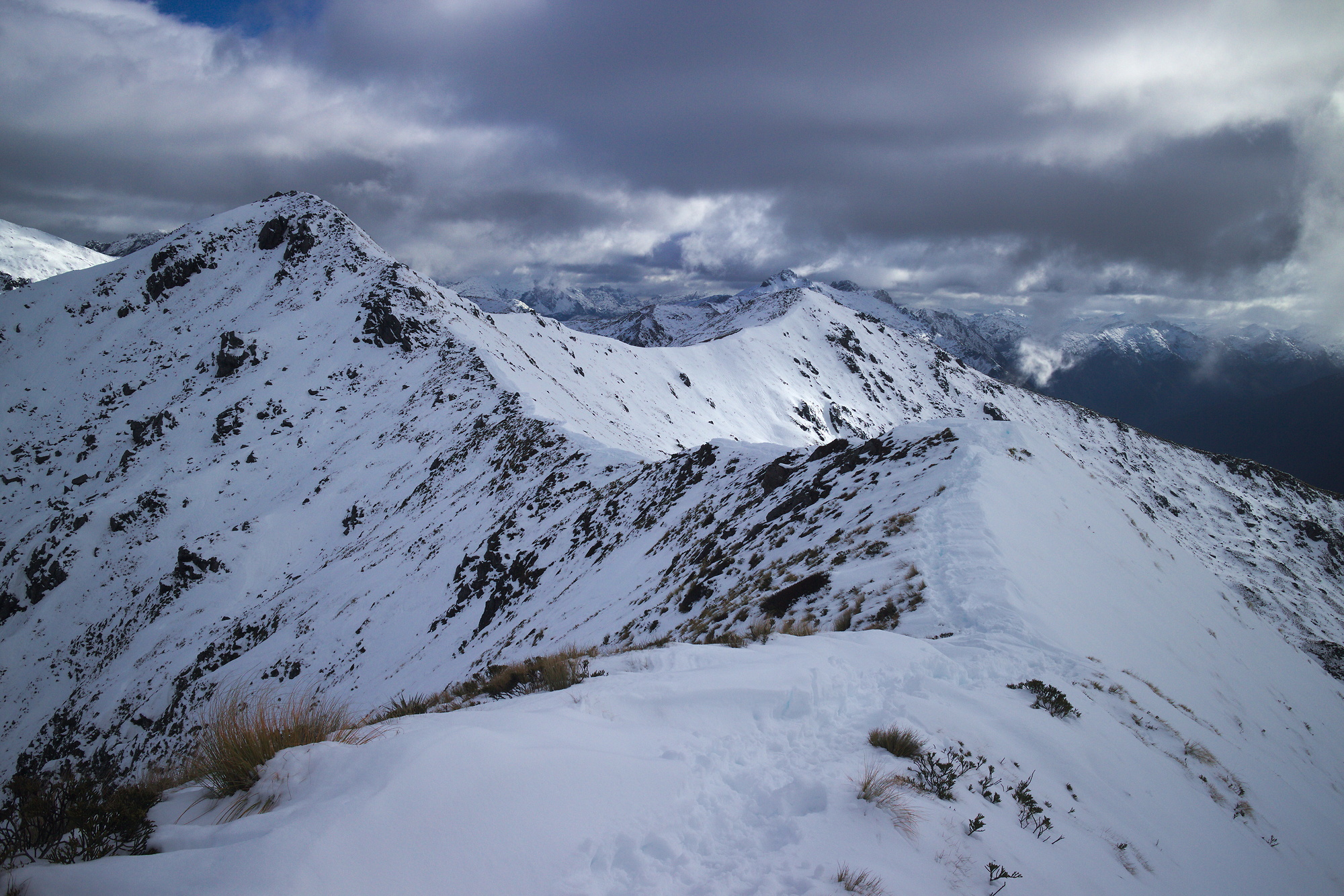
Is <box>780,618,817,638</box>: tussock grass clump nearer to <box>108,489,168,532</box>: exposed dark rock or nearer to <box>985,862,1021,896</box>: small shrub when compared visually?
<box>985,862,1021,896</box>: small shrub

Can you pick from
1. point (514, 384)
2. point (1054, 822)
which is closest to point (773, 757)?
point (1054, 822)

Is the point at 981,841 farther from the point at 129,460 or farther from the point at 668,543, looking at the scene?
the point at 129,460

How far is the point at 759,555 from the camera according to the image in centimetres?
1355

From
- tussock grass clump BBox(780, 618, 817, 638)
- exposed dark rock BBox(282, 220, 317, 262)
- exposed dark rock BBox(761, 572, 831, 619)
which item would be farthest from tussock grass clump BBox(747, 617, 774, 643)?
exposed dark rock BBox(282, 220, 317, 262)

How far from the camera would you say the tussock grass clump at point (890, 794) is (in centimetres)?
372

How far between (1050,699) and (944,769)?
9.15ft

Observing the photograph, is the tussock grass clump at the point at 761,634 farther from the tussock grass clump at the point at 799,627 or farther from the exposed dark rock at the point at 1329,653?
the exposed dark rock at the point at 1329,653

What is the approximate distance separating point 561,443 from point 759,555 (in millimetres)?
18543

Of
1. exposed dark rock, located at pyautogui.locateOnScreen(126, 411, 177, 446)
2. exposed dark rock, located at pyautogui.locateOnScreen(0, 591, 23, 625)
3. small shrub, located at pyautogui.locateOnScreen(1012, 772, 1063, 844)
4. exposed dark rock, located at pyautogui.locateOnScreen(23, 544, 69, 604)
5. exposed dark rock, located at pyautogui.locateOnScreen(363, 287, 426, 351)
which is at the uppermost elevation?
exposed dark rock, located at pyautogui.locateOnScreen(363, 287, 426, 351)

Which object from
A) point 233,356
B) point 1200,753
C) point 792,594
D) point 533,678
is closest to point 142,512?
point 233,356

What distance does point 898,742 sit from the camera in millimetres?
4613

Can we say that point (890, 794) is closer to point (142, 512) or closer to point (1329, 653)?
point (142, 512)

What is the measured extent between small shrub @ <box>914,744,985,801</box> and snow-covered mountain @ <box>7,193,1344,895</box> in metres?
0.20

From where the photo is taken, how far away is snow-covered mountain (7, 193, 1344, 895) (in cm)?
335
